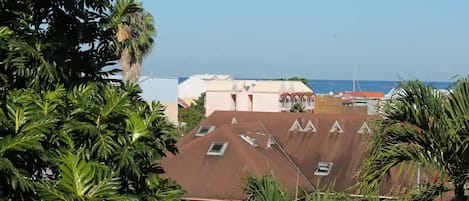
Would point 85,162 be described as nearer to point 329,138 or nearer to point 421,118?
point 421,118

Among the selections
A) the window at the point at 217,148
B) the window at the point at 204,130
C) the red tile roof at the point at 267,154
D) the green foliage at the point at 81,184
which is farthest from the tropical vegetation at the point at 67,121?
the window at the point at 204,130

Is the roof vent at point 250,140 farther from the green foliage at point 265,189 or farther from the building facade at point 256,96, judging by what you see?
the building facade at point 256,96

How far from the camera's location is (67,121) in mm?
4391

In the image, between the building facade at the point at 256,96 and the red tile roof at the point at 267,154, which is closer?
the red tile roof at the point at 267,154

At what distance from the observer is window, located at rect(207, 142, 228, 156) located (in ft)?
80.9

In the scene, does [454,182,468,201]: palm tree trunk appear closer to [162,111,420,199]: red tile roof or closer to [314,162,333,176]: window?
[162,111,420,199]: red tile roof

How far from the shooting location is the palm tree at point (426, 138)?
6879mm

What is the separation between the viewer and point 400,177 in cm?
747

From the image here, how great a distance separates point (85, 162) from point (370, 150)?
376cm

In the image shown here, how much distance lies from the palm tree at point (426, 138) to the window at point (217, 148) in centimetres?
1747

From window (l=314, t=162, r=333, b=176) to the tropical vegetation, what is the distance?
2044 cm

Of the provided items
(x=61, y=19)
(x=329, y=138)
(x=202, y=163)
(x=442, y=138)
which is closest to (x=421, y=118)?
(x=442, y=138)

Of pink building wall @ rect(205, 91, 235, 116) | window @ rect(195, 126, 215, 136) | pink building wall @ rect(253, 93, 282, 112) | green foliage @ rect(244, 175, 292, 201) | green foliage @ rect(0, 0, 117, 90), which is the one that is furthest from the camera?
pink building wall @ rect(205, 91, 235, 116)

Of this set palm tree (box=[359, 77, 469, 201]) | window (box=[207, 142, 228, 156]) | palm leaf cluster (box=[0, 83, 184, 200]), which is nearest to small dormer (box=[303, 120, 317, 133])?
window (box=[207, 142, 228, 156])
